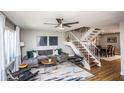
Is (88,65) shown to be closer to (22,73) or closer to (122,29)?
(122,29)

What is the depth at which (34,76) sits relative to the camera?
4.10m

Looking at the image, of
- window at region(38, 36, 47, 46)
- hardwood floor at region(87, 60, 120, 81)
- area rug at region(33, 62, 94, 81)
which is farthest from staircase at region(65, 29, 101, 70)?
window at region(38, 36, 47, 46)

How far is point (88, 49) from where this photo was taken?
21.0ft

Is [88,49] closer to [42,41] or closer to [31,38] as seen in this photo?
[42,41]

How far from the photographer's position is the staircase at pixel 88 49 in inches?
233

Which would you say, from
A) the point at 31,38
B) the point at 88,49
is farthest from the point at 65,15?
the point at 31,38

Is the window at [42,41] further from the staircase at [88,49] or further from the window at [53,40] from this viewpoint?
the staircase at [88,49]

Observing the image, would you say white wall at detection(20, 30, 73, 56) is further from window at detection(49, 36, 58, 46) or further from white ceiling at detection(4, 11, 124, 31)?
white ceiling at detection(4, 11, 124, 31)

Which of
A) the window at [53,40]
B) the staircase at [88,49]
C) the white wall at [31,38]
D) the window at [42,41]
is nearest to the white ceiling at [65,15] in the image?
the staircase at [88,49]

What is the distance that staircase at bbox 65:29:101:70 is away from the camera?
233 inches

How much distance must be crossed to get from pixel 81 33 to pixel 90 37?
927mm

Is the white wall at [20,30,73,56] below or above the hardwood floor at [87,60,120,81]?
above
